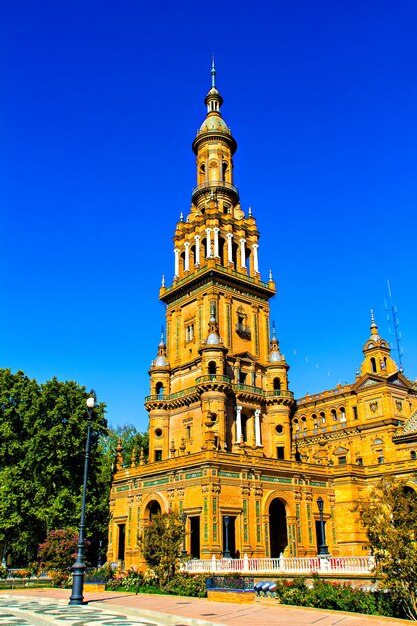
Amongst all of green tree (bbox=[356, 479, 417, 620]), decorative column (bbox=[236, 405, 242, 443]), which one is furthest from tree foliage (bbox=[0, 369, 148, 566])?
green tree (bbox=[356, 479, 417, 620])

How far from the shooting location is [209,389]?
4756cm

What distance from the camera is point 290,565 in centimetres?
2852

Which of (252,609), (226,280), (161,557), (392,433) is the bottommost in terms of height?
(252,609)

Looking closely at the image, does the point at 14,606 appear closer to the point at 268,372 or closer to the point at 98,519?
the point at 98,519

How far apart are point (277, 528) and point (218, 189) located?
3402cm

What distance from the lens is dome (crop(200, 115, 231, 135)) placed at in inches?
2554

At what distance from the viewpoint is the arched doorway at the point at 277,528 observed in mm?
46906

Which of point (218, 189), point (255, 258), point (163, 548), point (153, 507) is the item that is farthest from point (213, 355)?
point (163, 548)

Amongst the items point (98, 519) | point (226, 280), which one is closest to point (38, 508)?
point (98, 519)

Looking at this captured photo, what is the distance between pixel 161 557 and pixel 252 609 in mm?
8188

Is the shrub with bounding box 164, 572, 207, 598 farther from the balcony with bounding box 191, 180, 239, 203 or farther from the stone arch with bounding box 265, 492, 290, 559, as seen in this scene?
the balcony with bounding box 191, 180, 239, 203

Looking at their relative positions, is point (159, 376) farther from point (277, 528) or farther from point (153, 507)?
point (277, 528)

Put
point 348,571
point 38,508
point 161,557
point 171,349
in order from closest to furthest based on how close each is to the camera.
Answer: point 348,571, point 161,557, point 38,508, point 171,349

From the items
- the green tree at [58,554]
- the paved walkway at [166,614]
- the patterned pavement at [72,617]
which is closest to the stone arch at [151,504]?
the green tree at [58,554]
